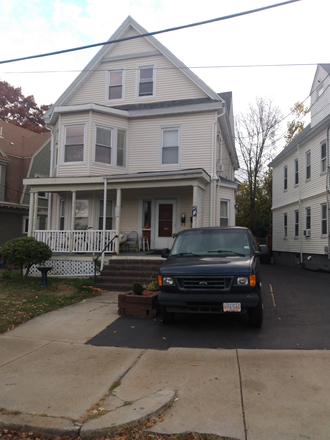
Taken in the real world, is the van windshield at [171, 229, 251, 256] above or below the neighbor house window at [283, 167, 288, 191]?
below

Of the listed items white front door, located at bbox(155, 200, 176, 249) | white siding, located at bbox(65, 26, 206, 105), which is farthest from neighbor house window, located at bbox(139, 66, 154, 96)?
white front door, located at bbox(155, 200, 176, 249)

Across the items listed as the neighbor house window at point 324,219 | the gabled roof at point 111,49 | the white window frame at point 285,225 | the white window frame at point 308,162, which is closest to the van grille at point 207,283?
the gabled roof at point 111,49

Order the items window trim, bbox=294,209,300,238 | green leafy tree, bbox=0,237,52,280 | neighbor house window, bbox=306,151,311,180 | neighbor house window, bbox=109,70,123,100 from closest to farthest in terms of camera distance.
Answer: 1. green leafy tree, bbox=0,237,52,280
2. neighbor house window, bbox=109,70,123,100
3. neighbor house window, bbox=306,151,311,180
4. window trim, bbox=294,209,300,238

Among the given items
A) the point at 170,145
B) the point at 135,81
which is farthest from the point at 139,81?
the point at 170,145

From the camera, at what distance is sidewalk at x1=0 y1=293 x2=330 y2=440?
10.7 ft

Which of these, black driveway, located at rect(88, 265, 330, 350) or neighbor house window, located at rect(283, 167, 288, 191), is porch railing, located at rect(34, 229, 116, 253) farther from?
neighbor house window, located at rect(283, 167, 288, 191)

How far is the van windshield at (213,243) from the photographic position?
6953 millimetres

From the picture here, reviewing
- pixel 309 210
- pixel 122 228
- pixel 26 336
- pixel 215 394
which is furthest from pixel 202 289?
pixel 309 210

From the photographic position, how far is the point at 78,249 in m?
12.7

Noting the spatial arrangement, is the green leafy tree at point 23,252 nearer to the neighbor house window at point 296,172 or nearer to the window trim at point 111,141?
the window trim at point 111,141

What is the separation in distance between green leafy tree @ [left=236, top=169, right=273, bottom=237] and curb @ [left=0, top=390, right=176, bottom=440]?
31954mm

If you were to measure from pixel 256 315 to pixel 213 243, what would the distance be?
67.6 inches

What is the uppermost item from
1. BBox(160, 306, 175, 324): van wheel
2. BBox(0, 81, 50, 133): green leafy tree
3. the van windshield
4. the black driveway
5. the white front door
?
BBox(0, 81, 50, 133): green leafy tree

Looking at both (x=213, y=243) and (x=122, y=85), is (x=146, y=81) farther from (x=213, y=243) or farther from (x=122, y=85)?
(x=213, y=243)
